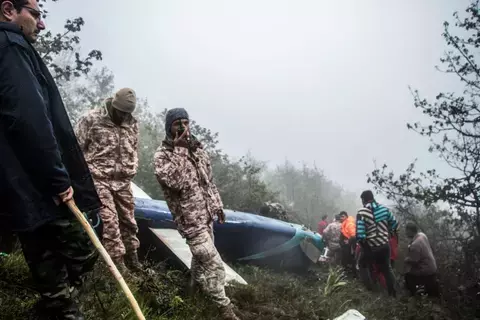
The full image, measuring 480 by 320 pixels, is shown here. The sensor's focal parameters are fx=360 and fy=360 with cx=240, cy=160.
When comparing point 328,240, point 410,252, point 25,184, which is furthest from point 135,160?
point 328,240

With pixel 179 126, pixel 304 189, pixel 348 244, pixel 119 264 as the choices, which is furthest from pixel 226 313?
pixel 304 189

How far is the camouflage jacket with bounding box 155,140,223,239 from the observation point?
3.60m

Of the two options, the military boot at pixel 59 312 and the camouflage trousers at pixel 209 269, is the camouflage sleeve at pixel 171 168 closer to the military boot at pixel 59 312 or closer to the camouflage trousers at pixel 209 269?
the camouflage trousers at pixel 209 269

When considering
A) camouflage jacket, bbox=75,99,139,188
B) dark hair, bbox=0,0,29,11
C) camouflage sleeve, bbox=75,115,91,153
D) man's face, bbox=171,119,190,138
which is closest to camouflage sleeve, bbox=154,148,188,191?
man's face, bbox=171,119,190,138

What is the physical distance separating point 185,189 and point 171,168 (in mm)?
257

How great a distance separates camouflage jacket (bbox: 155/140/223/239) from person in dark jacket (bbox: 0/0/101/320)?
1.50 metres

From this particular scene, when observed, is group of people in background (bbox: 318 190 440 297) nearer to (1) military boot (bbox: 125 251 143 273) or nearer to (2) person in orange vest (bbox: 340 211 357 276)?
(2) person in orange vest (bbox: 340 211 357 276)

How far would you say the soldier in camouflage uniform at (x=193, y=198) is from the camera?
351 centimetres

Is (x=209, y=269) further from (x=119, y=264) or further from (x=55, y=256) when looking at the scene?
(x=55, y=256)

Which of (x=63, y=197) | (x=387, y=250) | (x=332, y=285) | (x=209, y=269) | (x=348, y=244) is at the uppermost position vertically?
(x=387, y=250)

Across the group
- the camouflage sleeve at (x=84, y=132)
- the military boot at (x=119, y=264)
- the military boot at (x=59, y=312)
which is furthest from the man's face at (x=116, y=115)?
the military boot at (x=59, y=312)

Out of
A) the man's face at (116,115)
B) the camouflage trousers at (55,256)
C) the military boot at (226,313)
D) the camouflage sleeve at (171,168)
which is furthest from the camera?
the man's face at (116,115)

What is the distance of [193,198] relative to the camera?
368cm

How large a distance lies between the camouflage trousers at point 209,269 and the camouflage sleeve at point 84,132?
4.90 feet
